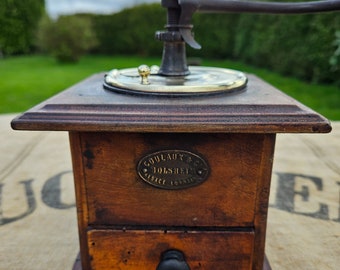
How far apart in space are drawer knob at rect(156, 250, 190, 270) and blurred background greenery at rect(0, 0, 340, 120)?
54.8 inches

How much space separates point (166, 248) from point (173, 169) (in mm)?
267

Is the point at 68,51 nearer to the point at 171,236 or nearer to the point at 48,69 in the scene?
the point at 48,69

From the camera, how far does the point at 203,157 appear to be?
94 cm

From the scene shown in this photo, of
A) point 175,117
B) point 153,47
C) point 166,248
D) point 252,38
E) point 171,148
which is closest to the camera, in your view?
point 175,117

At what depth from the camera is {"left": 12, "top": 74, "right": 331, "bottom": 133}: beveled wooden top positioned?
2.69 ft

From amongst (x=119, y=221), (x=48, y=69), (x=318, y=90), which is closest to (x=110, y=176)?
(x=119, y=221)

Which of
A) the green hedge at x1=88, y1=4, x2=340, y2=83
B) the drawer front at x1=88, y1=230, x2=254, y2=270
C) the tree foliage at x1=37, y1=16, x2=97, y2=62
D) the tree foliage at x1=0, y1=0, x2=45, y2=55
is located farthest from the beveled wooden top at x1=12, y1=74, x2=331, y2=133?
the tree foliage at x1=37, y1=16, x2=97, y2=62

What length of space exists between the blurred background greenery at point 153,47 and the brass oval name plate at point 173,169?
4.13ft

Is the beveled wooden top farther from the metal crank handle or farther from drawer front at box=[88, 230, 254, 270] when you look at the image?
drawer front at box=[88, 230, 254, 270]

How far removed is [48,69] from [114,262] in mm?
7233

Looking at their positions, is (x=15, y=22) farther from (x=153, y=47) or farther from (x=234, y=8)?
(x=153, y=47)

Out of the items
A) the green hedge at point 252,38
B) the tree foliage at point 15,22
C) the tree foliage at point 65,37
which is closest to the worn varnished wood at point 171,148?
the tree foliage at point 15,22

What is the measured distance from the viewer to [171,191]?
989 mm

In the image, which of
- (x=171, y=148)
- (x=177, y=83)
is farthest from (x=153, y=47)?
(x=171, y=148)
